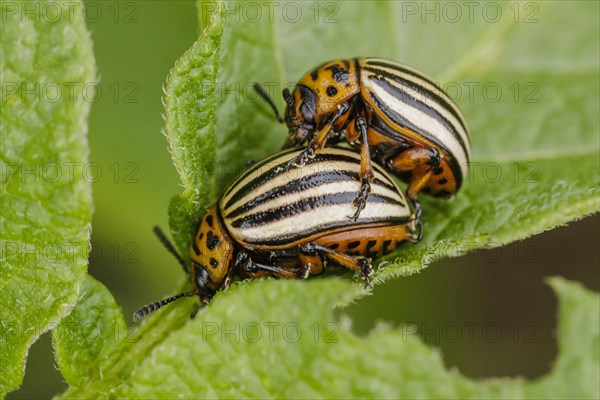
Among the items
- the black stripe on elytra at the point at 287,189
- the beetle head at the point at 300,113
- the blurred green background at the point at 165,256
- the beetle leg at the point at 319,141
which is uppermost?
the beetle head at the point at 300,113

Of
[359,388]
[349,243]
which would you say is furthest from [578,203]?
[359,388]

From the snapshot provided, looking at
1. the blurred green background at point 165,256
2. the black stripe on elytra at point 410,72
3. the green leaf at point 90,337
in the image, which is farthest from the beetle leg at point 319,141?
the blurred green background at point 165,256

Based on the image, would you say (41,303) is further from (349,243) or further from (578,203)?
(578,203)

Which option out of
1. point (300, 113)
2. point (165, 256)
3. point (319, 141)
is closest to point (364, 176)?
point (319, 141)

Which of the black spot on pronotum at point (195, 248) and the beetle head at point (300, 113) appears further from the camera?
the beetle head at point (300, 113)

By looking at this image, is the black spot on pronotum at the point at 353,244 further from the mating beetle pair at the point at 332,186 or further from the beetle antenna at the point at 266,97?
the beetle antenna at the point at 266,97

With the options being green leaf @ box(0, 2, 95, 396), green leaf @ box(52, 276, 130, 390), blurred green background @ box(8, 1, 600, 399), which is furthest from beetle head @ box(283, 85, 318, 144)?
blurred green background @ box(8, 1, 600, 399)

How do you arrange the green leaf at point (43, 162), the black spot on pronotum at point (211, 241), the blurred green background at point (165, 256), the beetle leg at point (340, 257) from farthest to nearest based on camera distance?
the blurred green background at point (165, 256)
the black spot on pronotum at point (211, 241)
the beetle leg at point (340, 257)
the green leaf at point (43, 162)
